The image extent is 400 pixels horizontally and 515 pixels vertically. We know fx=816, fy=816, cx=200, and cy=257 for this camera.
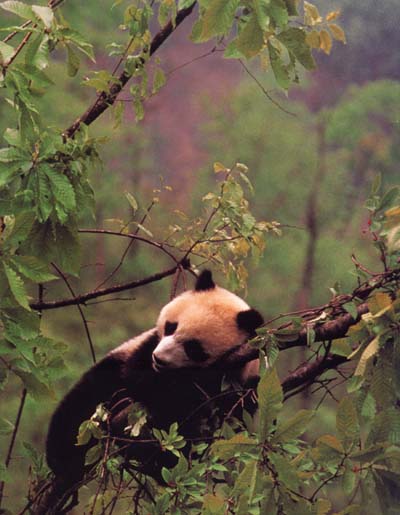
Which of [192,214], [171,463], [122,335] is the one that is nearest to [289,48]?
[171,463]

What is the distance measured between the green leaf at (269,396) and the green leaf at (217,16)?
2.44 feet

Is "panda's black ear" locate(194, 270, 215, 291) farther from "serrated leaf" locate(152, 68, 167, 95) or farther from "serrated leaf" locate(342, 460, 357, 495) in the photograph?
"serrated leaf" locate(342, 460, 357, 495)

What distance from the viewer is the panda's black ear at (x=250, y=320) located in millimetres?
2895

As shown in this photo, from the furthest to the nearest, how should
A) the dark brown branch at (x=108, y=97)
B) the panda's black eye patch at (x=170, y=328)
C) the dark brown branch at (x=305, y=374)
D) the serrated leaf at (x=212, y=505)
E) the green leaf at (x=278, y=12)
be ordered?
the panda's black eye patch at (x=170, y=328) → the dark brown branch at (x=108, y=97) → the dark brown branch at (x=305, y=374) → the green leaf at (x=278, y=12) → the serrated leaf at (x=212, y=505)

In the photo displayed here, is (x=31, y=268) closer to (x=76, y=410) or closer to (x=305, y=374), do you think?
(x=305, y=374)

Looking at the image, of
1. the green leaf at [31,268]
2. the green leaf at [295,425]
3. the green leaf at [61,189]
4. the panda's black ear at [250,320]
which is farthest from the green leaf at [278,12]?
the panda's black ear at [250,320]

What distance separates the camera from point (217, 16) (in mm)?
1762

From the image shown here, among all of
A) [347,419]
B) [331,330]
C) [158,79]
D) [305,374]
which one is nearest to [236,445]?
[347,419]

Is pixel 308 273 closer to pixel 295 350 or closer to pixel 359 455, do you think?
pixel 295 350

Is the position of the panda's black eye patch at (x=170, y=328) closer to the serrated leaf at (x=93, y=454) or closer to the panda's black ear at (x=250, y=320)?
the panda's black ear at (x=250, y=320)

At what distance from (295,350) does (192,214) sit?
96.0 inches

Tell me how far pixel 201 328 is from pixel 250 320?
0.19m

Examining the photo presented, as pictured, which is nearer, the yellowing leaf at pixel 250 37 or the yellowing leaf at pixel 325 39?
the yellowing leaf at pixel 250 37

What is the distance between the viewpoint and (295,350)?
1156 cm
